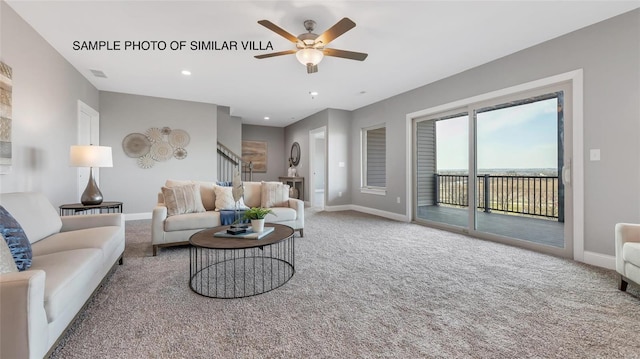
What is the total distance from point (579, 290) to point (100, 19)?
5023 millimetres

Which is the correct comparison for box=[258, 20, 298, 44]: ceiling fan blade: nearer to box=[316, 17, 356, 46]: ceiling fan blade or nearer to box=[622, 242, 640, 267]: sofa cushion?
box=[316, 17, 356, 46]: ceiling fan blade

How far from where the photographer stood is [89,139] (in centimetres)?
488

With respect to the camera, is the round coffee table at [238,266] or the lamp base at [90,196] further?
the lamp base at [90,196]

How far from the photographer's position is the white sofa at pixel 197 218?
320 centimetres

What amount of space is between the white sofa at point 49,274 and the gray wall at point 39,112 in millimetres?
699

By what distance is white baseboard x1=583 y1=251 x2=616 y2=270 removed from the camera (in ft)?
→ 8.88

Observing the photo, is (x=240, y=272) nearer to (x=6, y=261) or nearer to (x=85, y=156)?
(x=6, y=261)

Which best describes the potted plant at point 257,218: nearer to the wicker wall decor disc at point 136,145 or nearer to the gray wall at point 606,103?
the gray wall at point 606,103

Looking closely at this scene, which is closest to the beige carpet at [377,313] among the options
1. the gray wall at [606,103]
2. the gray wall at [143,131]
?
the gray wall at [606,103]

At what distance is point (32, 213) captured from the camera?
7.20 feet

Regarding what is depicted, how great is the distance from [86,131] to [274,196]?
11.7ft

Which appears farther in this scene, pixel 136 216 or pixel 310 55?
pixel 136 216

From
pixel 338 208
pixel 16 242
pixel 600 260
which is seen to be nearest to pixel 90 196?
pixel 16 242

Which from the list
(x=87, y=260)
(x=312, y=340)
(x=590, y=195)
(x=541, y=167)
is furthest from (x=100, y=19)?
(x=541, y=167)
